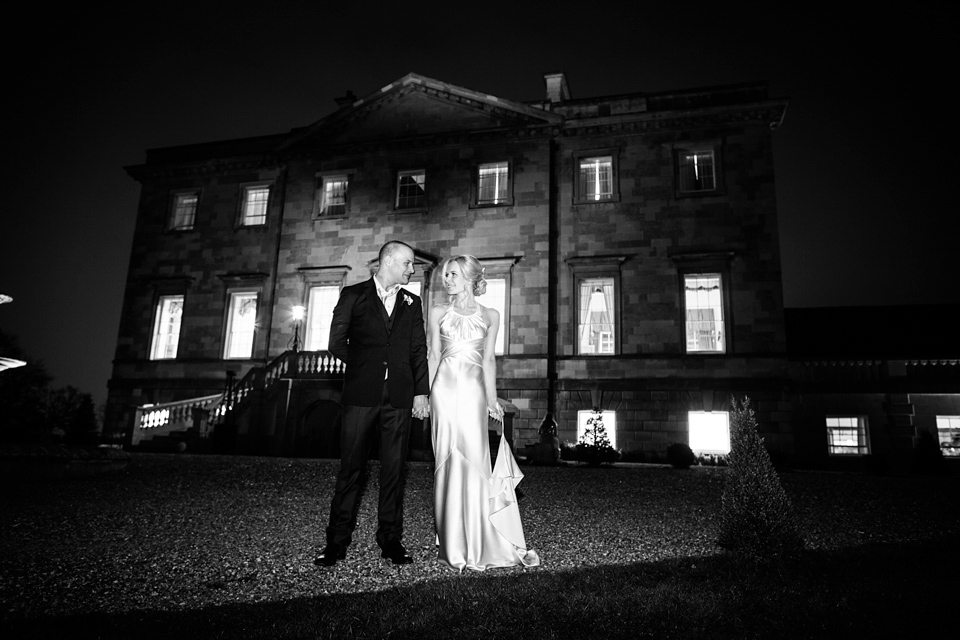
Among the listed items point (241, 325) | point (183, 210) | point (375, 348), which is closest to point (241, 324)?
point (241, 325)

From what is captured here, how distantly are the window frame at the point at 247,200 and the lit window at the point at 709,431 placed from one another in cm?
1876

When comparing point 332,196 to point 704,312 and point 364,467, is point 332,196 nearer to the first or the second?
point 704,312

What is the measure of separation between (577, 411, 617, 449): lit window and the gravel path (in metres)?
8.35

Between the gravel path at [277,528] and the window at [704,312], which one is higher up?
the window at [704,312]

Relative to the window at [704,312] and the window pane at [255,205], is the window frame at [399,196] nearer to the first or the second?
the window pane at [255,205]

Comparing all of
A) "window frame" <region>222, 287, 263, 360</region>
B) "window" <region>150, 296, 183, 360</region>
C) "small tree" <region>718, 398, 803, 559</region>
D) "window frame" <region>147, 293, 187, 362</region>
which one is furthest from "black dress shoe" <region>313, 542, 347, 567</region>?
"window" <region>150, 296, 183, 360</region>

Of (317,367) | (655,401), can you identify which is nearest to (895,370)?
(655,401)

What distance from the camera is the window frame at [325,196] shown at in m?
25.4

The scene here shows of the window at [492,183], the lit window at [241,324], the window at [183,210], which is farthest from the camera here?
the window at [183,210]

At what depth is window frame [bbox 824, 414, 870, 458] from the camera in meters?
22.2

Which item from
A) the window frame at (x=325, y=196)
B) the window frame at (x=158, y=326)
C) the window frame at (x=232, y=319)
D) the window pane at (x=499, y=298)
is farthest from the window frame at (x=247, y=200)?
the window pane at (x=499, y=298)

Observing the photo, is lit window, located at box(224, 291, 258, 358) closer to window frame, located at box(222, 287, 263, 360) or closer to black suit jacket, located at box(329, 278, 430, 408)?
window frame, located at box(222, 287, 263, 360)

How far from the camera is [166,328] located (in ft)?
86.2

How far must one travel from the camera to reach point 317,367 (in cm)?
2005
